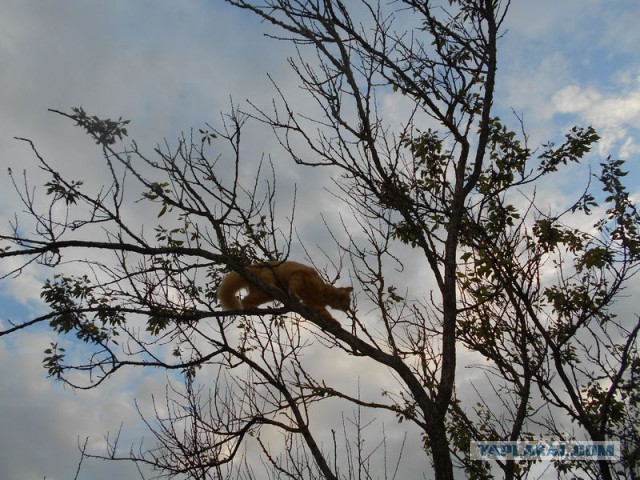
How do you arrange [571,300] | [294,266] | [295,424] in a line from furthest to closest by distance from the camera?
1. [294,266]
2. [571,300]
3. [295,424]

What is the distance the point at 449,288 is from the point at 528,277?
1539mm

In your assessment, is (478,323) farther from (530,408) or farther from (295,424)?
(295,424)

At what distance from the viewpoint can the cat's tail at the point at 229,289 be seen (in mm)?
6516

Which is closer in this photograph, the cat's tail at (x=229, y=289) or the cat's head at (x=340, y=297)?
the cat's tail at (x=229, y=289)

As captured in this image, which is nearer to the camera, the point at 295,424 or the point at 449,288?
the point at 449,288

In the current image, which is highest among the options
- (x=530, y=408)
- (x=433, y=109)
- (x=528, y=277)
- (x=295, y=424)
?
(x=433, y=109)

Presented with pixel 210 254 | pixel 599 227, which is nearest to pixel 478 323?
pixel 599 227

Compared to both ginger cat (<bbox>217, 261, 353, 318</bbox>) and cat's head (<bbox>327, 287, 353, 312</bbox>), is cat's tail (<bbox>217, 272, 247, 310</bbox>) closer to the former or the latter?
ginger cat (<bbox>217, 261, 353, 318</bbox>)

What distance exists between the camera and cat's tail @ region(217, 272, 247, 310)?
21.4 feet

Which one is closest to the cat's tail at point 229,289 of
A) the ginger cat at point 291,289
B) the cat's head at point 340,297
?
the ginger cat at point 291,289

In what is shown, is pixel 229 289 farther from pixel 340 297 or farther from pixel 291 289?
pixel 340 297

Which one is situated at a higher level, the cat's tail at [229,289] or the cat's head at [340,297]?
the cat's head at [340,297]

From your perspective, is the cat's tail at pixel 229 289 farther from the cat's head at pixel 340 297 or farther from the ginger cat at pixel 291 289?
the cat's head at pixel 340 297

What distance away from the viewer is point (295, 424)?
5.41m
